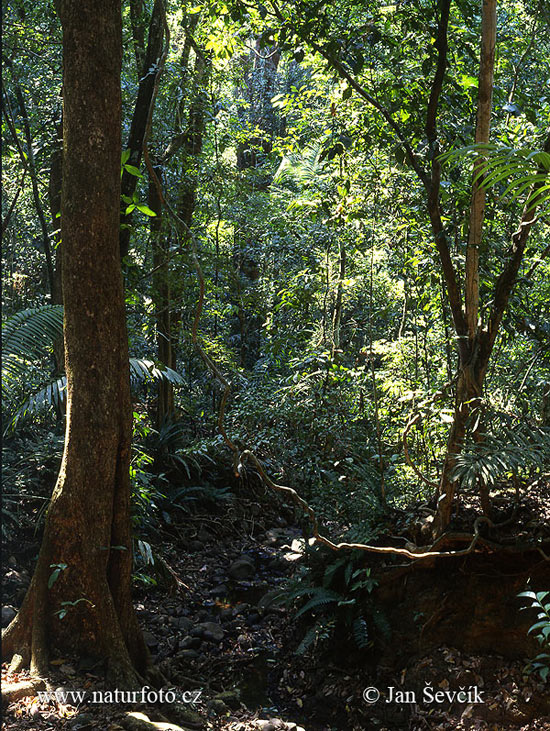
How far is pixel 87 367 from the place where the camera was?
3.31 meters

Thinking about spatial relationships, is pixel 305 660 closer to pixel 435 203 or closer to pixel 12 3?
pixel 435 203

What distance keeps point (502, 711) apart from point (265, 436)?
4317mm

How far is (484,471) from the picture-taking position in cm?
333

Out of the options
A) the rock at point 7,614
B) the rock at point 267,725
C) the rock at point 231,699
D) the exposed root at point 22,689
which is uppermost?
the rock at point 7,614

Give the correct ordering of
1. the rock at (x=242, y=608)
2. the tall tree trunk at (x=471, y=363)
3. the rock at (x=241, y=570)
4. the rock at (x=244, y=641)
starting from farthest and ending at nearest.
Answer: the rock at (x=241, y=570)
the rock at (x=242, y=608)
the rock at (x=244, y=641)
the tall tree trunk at (x=471, y=363)

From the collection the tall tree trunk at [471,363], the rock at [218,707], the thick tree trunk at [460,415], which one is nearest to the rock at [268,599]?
the rock at [218,707]

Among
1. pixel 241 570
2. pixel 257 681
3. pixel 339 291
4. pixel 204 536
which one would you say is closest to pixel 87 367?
pixel 257 681

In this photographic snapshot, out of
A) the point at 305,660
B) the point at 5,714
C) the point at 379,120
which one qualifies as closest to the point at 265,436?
the point at 305,660

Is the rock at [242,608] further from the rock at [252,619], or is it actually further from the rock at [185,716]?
the rock at [185,716]

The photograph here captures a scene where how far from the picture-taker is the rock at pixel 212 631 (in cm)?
489

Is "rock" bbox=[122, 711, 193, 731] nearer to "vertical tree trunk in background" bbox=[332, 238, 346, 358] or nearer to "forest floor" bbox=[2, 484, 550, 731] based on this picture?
"forest floor" bbox=[2, 484, 550, 731]

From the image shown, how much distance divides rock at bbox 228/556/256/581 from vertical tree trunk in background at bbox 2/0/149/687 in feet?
9.68

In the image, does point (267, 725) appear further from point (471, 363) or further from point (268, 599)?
point (471, 363)

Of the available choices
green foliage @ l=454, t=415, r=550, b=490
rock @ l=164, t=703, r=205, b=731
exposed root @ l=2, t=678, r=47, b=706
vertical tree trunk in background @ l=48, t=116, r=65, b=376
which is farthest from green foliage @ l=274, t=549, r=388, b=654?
vertical tree trunk in background @ l=48, t=116, r=65, b=376
